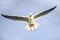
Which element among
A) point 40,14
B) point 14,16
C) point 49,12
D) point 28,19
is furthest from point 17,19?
point 49,12

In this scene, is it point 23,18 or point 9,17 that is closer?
point 23,18

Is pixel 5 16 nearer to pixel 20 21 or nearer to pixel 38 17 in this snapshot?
pixel 20 21

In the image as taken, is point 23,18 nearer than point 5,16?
Yes

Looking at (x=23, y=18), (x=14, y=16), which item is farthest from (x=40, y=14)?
(x=14, y=16)

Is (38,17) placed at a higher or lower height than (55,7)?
lower

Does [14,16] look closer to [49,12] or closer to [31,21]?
[31,21]

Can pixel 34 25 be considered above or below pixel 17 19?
below

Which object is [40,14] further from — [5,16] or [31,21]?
[5,16]

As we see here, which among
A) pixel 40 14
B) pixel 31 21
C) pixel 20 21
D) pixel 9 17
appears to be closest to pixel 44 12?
pixel 40 14
